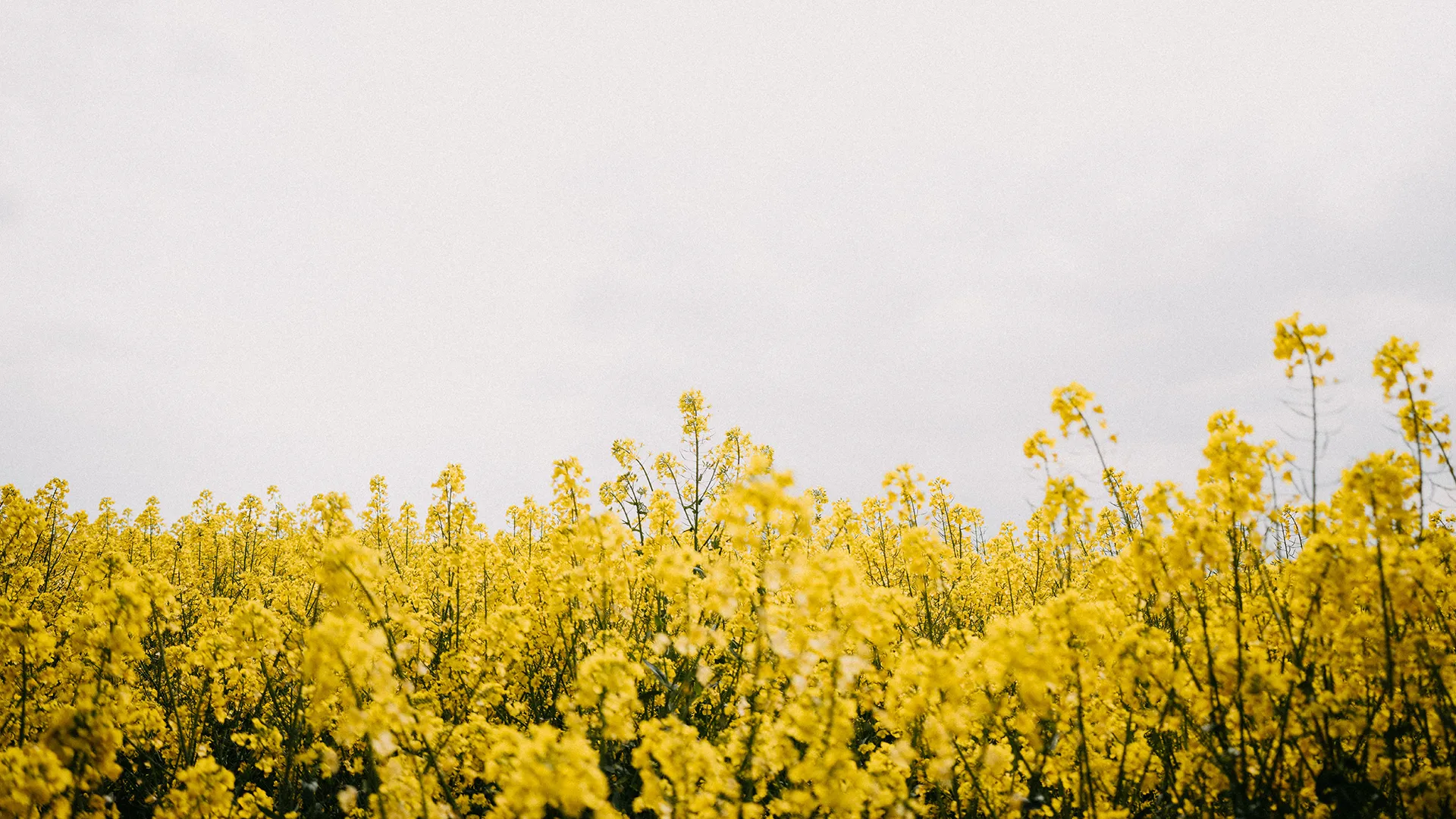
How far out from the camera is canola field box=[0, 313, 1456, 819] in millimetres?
2518

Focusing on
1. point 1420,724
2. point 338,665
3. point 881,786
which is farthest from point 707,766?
point 1420,724

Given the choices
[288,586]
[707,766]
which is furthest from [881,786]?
[288,586]

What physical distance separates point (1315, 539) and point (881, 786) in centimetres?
204

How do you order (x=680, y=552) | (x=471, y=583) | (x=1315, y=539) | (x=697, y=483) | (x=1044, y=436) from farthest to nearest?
(x=697, y=483) → (x=471, y=583) → (x=1044, y=436) → (x=680, y=552) → (x=1315, y=539)

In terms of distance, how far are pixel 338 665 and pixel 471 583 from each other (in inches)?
119

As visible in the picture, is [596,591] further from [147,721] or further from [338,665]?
[147,721]

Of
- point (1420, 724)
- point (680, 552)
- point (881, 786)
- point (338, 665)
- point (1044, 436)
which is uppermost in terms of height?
point (1044, 436)

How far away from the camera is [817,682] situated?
4652mm

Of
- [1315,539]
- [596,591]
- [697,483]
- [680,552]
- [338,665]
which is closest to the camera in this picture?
[338,665]

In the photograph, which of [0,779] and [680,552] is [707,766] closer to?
[680,552]

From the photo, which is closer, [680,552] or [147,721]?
[680,552]

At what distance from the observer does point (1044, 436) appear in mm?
3562

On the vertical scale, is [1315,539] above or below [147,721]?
above

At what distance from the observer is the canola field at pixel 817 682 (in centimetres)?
252
